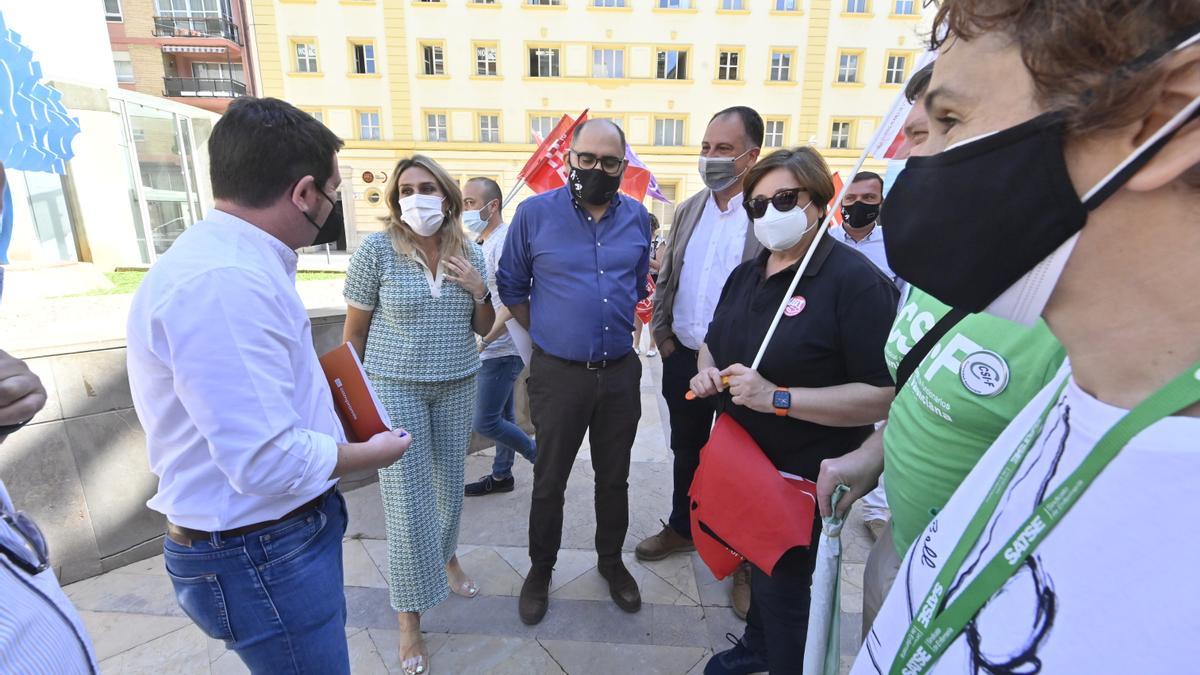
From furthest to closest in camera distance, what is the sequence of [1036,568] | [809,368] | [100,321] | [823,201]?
[100,321], [823,201], [809,368], [1036,568]

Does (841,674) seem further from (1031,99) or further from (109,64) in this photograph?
(109,64)

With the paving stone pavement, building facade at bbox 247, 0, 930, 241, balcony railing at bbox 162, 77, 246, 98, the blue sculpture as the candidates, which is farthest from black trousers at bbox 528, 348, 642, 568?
balcony railing at bbox 162, 77, 246, 98

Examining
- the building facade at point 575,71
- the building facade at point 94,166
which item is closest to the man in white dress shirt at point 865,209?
the building facade at point 94,166

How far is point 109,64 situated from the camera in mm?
9234

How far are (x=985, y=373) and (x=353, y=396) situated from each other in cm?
169

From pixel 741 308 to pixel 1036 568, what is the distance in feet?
4.95

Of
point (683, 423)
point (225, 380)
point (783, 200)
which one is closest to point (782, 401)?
point (783, 200)

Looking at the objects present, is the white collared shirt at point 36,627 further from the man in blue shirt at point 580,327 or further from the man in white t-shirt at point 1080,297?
the man in blue shirt at point 580,327

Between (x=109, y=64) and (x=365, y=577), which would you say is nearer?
Result: (x=365, y=577)

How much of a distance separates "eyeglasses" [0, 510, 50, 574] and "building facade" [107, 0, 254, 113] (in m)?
35.6

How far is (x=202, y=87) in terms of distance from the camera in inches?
1218

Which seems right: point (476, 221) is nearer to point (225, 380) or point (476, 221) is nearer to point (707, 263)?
point (707, 263)

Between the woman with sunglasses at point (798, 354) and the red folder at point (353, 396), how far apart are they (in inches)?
44.9

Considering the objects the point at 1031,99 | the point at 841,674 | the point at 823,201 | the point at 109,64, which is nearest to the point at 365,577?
the point at 841,674
